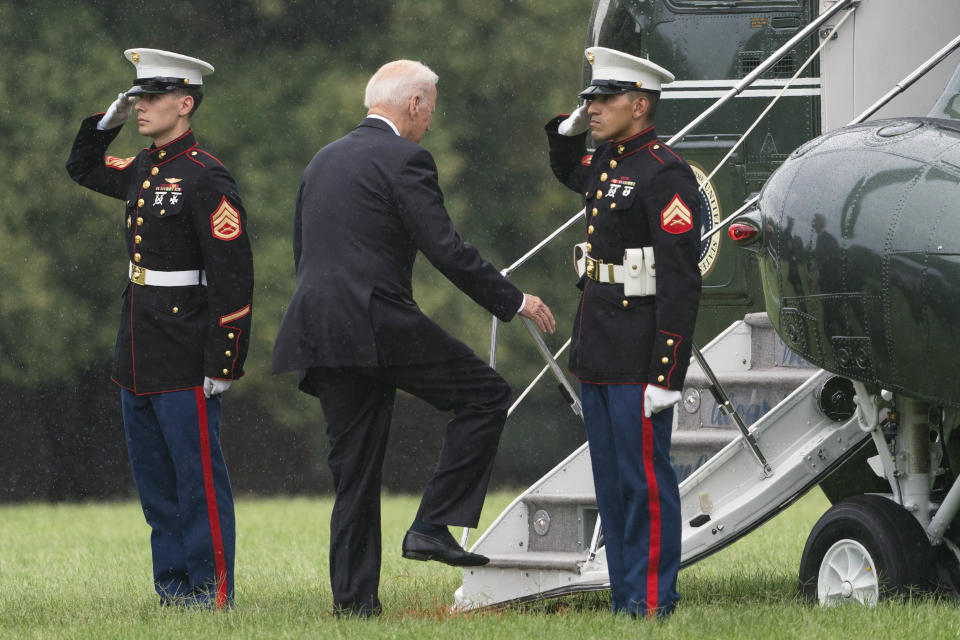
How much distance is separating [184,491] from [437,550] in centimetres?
96

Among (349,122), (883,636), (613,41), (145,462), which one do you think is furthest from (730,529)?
(349,122)

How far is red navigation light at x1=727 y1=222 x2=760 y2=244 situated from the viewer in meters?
5.04

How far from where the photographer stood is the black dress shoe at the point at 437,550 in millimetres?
4910

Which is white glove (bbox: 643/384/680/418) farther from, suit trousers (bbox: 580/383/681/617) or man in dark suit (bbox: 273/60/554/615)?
man in dark suit (bbox: 273/60/554/615)

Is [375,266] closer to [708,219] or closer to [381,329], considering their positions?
[381,329]

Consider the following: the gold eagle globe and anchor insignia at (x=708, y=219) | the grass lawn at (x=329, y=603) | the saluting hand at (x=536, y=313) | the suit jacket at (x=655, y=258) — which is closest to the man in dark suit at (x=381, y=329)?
the saluting hand at (x=536, y=313)

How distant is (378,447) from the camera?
500 centimetres

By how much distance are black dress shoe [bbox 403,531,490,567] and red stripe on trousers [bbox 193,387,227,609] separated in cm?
77

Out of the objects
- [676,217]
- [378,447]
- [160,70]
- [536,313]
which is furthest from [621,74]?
[160,70]

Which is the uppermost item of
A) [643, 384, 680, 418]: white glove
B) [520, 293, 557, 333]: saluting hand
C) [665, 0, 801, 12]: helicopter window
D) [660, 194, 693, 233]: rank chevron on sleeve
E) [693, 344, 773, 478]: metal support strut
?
[665, 0, 801, 12]: helicopter window

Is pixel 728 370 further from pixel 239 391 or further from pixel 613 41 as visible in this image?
pixel 239 391

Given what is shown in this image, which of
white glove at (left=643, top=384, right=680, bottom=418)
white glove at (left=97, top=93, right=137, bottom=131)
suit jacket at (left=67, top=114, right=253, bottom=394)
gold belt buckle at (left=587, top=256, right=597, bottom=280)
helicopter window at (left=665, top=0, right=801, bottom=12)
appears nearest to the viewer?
white glove at (left=643, top=384, right=680, bottom=418)

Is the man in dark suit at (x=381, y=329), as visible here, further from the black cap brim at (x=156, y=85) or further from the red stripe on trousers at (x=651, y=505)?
the black cap brim at (x=156, y=85)

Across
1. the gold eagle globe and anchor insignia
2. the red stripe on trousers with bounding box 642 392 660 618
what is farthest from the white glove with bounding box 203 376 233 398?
the gold eagle globe and anchor insignia
